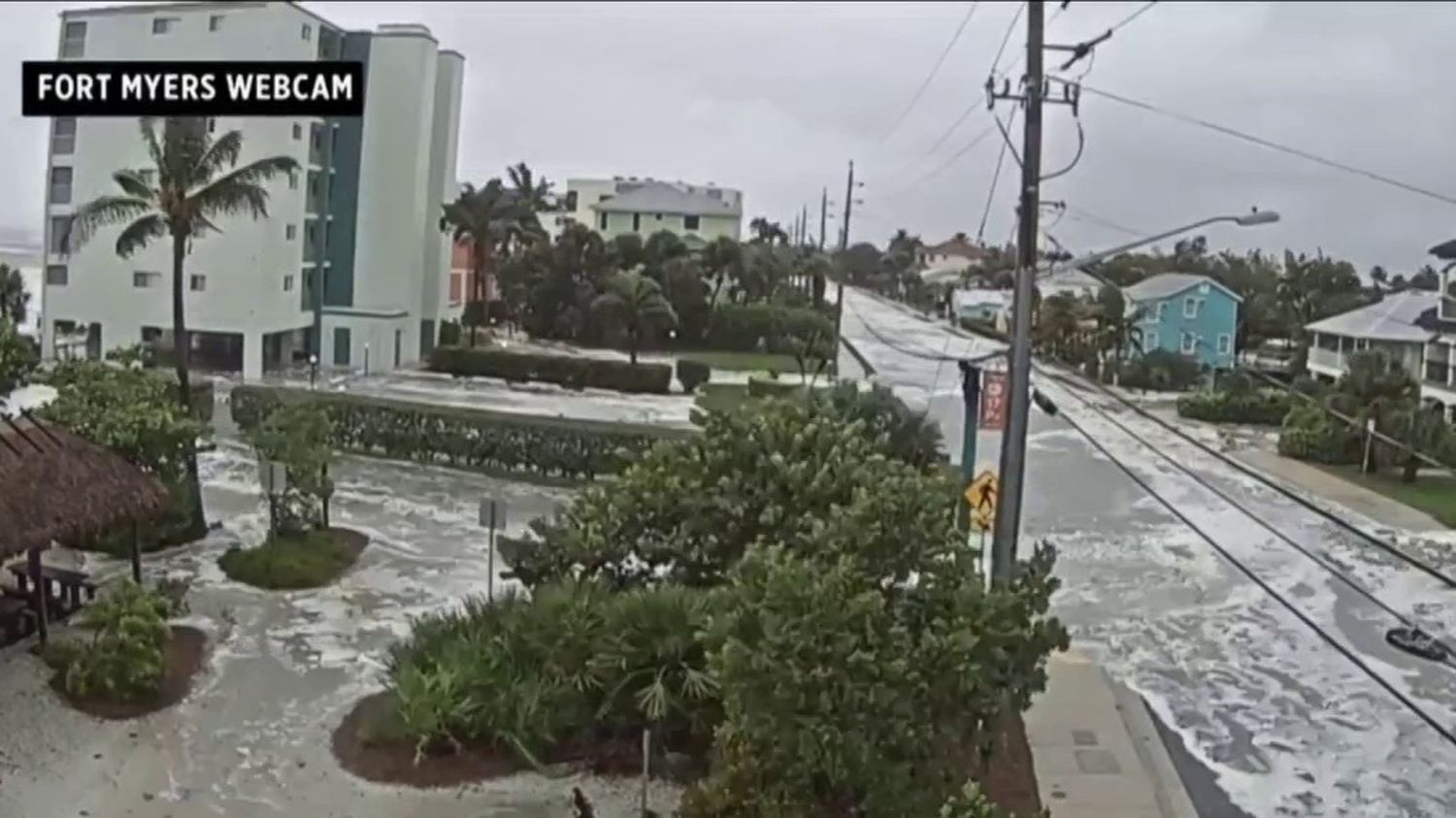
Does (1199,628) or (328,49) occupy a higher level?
(328,49)

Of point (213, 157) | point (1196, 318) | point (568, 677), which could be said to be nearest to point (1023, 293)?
point (568, 677)

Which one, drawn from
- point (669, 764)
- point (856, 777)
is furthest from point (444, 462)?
point (856, 777)

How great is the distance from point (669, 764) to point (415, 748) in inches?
68.6

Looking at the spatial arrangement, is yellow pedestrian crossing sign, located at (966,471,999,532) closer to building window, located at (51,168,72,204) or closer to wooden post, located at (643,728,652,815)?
wooden post, located at (643,728,652,815)

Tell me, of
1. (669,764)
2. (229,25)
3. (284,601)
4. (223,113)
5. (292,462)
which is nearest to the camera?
(223,113)

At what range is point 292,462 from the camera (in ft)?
49.4

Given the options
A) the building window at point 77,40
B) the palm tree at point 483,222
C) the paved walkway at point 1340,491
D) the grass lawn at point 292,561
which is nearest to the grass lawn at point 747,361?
the palm tree at point 483,222

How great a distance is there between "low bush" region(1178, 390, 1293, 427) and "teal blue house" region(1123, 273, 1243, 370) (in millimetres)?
1082

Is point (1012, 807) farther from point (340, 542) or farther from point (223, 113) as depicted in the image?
point (340, 542)

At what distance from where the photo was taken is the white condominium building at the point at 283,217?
2770 cm

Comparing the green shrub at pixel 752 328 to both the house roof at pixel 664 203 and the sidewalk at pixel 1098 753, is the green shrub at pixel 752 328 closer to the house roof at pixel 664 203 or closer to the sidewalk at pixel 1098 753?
the house roof at pixel 664 203

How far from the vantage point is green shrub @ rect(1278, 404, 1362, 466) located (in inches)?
806

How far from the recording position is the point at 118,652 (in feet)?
34.9

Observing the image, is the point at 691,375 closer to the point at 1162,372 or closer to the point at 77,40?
the point at 77,40
